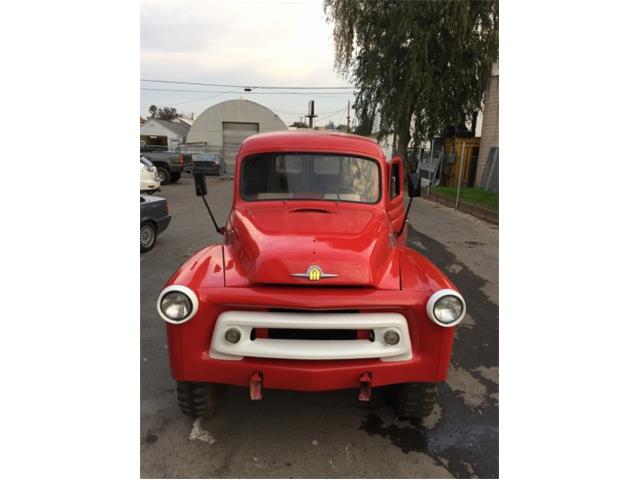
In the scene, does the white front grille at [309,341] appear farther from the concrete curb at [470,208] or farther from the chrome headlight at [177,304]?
the concrete curb at [470,208]

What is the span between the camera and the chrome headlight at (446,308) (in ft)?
8.72

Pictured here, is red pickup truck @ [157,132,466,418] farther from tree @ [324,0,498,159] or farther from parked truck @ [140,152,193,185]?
parked truck @ [140,152,193,185]

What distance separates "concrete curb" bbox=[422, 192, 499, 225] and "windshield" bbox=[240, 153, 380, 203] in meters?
7.89

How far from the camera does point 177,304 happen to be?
8.63 ft

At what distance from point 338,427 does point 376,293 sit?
A: 109 cm

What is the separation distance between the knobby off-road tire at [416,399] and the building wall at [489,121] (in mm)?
14262

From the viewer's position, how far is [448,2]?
595 inches

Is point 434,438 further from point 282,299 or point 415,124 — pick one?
point 415,124

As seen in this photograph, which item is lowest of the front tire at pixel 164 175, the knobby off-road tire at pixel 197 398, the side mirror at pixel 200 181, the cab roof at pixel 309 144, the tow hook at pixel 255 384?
the knobby off-road tire at pixel 197 398

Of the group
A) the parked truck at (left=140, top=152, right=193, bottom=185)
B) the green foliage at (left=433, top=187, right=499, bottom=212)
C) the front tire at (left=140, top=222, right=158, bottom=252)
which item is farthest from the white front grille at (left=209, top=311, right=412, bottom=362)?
the parked truck at (left=140, top=152, right=193, bottom=185)

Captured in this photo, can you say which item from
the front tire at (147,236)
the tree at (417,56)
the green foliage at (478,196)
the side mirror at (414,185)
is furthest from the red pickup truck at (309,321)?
the tree at (417,56)

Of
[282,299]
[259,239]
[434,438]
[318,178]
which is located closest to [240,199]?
[318,178]

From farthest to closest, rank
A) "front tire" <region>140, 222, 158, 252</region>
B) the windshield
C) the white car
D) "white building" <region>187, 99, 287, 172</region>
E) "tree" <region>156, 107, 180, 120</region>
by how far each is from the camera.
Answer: "tree" <region>156, 107, 180, 120</region>
"white building" <region>187, 99, 287, 172</region>
the white car
"front tire" <region>140, 222, 158, 252</region>
the windshield

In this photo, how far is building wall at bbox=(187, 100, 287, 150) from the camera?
3225 centimetres
